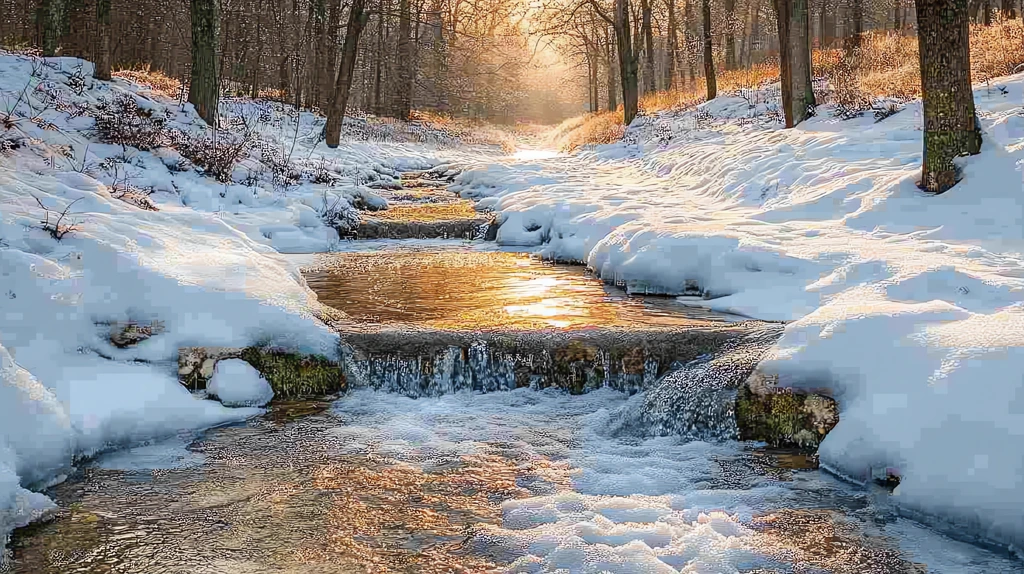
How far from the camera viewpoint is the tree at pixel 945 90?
22.4ft

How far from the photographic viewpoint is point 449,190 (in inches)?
624

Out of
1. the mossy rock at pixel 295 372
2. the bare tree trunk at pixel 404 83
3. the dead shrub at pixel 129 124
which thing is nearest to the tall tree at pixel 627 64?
the bare tree trunk at pixel 404 83

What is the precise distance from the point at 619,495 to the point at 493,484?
625 mm

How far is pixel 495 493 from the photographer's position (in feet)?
11.8

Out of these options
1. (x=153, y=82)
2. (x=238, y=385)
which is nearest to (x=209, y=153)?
(x=153, y=82)

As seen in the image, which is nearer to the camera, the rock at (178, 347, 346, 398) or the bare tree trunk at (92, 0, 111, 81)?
the rock at (178, 347, 346, 398)

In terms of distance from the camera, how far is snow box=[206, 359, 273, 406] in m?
4.71

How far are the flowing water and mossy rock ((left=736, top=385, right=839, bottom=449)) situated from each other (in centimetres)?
11

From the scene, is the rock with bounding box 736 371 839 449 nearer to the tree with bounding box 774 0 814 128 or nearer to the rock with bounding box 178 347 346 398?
the rock with bounding box 178 347 346 398

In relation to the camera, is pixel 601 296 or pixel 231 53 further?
pixel 231 53

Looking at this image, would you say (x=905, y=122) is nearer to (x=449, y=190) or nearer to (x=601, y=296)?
(x=601, y=296)

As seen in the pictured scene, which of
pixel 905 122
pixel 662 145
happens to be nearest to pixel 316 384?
pixel 905 122

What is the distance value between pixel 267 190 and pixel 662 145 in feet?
31.0

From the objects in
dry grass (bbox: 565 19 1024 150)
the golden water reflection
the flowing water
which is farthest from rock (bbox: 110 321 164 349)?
dry grass (bbox: 565 19 1024 150)
